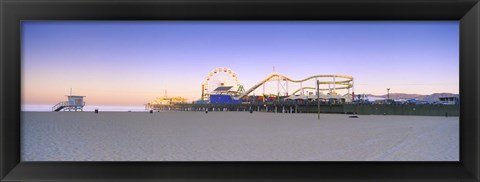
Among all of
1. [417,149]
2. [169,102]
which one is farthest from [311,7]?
[169,102]

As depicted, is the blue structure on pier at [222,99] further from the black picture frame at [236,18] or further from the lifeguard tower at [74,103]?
the black picture frame at [236,18]

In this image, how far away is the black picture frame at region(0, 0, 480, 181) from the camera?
9.50ft

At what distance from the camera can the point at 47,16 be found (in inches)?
115

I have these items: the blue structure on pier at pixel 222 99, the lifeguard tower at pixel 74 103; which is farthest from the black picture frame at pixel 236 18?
the blue structure on pier at pixel 222 99

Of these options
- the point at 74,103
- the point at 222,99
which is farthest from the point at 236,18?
the point at 222,99

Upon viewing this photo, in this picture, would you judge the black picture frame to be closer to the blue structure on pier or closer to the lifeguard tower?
the lifeguard tower

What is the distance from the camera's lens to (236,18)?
3002 mm

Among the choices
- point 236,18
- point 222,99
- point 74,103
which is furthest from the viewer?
point 222,99

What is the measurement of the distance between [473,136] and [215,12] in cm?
239

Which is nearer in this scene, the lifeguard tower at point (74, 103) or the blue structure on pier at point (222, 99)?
the lifeguard tower at point (74, 103)

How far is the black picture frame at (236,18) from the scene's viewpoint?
9.50 ft

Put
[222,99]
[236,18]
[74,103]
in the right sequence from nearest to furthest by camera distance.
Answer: [236,18]
[74,103]
[222,99]

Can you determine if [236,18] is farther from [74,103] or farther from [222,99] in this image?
[222,99]

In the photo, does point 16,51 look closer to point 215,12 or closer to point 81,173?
point 81,173
